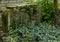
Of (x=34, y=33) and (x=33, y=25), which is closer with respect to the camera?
(x=34, y=33)

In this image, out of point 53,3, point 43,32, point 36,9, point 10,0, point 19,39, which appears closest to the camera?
point 19,39

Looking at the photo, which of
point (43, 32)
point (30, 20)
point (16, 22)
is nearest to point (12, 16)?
point (16, 22)

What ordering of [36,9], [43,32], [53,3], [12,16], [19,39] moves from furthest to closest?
[53,3] < [36,9] < [12,16] < [43,32] < [19,39]

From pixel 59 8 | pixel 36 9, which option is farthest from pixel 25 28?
pixel 59 8

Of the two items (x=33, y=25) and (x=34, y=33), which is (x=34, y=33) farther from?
(x=33, y=25)

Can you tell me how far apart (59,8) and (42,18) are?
895 millimetres

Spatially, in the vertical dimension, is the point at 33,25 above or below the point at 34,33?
above

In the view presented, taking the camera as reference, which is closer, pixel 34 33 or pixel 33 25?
pixel 34 33

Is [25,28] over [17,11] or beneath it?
beneath

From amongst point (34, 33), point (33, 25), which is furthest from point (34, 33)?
point (33, 25)

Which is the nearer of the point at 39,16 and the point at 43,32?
the point at 43,32

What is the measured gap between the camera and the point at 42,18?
360 inches

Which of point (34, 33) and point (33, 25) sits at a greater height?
point (33, 25)

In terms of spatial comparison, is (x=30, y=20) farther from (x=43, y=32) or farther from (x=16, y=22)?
(x=43, y=32)
